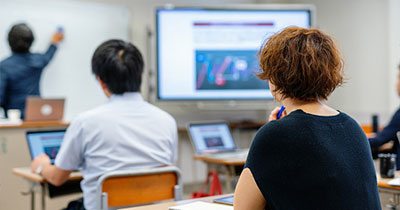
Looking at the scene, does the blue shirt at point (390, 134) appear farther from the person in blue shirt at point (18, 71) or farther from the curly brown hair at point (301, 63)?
the person in blue shirt at point (18, 71)

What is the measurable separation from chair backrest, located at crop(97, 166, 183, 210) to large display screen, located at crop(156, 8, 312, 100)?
324cm

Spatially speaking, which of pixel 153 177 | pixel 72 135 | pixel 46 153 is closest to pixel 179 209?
pixel 153 177

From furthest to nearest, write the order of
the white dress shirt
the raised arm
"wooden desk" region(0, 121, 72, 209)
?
the raised arm < "wooden desk" region(0, 121, 72, 209) < the white dress shirt

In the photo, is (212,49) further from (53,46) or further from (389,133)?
(389,133)

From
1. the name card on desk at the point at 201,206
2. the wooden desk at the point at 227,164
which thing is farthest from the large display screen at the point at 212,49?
the name card on desk at the point at 201,206

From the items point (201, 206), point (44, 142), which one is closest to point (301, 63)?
point (201, 206)

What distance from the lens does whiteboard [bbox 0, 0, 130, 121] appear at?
5117 mm

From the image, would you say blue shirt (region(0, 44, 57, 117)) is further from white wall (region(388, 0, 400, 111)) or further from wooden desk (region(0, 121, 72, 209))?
white wall (region(388, 0, 400, 111))

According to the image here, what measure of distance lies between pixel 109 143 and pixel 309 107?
1.18 m

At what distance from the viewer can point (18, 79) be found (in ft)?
16.1

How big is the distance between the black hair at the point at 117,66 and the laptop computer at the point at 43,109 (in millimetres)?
2025

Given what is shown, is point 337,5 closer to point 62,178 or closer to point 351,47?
point 351,47

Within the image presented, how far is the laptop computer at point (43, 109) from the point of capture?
167 inches

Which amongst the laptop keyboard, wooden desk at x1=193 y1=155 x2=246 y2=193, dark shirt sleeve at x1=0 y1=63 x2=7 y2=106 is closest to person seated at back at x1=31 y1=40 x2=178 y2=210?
wooden desk at x1=193 y1=155 x2=246 y2=193
